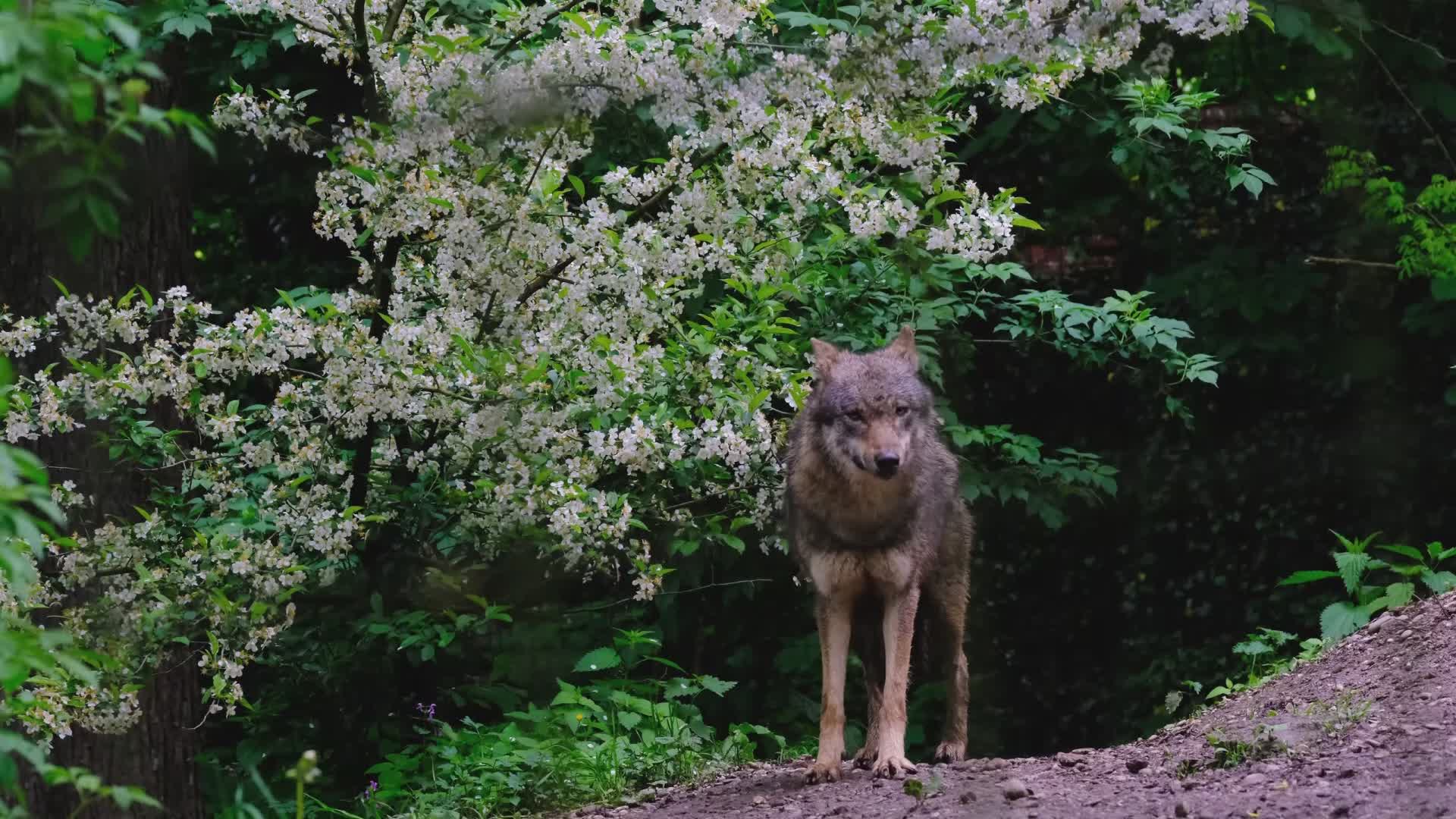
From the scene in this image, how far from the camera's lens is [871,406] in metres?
4.65

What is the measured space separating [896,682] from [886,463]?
784mm

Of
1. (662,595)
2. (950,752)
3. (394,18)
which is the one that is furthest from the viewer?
(662,595)

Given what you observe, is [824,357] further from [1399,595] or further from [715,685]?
[1399,595]

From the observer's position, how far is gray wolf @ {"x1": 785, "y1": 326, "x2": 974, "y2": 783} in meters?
4.66

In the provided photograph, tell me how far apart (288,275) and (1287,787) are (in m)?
5.56

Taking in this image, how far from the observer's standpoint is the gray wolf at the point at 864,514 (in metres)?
4.66

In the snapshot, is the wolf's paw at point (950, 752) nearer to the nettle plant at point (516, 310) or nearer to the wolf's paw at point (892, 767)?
the wolf's paw at point (892, 767)

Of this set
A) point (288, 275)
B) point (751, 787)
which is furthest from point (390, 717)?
point (288, 275)

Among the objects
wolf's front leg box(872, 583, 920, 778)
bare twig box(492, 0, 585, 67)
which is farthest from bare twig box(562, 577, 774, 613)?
bare twig box(492, 0, 585, 67)

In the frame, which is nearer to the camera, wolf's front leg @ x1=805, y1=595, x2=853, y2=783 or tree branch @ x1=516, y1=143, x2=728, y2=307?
wolf's front leg @ x1=805, y1=595, x2=853, y2=783

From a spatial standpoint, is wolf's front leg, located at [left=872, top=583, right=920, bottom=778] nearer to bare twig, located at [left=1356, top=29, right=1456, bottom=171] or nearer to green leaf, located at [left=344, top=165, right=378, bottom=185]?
green leaf, located at [left=344, top=165, right=378, bottom=185]

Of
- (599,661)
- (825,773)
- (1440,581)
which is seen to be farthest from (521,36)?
(1440,581)

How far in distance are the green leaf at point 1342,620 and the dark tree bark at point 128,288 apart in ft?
14.0

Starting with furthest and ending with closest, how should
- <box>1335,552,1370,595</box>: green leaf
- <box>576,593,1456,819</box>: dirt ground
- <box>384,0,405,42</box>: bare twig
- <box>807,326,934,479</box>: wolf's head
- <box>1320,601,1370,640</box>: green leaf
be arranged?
1. <box>1335,552,1370,595</box>: green leaf
2. <box>1320,601,1370,640</box>: green leaf
3. <box>384,0,405,42</box>: bare twig
4. <box>807,326,934,479</box>: wolf's head
5. <box>576,593,1456,819</box>: dirt ground
